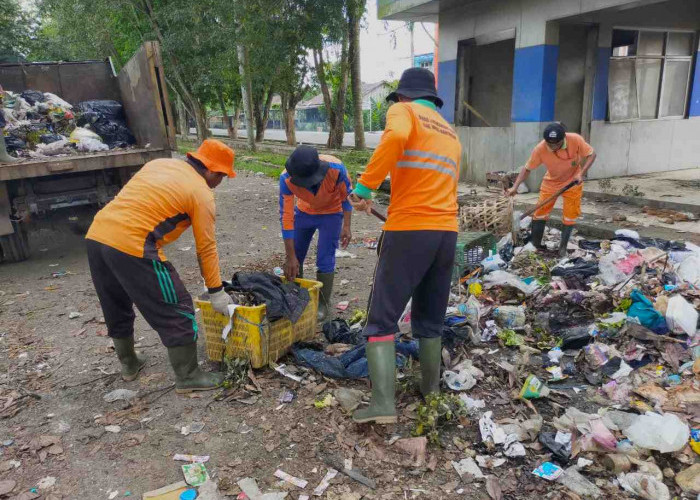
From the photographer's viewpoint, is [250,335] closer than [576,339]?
Yes

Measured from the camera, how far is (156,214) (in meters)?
2.86

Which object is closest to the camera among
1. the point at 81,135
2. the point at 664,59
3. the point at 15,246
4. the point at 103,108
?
the point at 15,246

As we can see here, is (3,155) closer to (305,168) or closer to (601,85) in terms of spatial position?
(305,168)

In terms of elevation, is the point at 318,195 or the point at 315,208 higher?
the point at 318,195

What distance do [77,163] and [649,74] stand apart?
33.3 ft

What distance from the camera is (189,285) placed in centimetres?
532

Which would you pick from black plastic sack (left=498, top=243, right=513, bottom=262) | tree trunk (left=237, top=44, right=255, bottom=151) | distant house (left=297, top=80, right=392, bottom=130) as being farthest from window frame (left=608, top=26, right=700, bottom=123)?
distant house (left=297, top=80, right=392, bottom=130)

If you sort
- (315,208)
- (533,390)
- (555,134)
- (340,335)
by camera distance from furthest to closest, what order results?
(555,134), (315,208), (340,335), (533,390)

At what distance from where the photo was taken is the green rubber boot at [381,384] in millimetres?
2797

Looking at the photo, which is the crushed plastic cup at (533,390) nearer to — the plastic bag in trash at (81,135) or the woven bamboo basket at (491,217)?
the woven bamboo basket at (491,217)

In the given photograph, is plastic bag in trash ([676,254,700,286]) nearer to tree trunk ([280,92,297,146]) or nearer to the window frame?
the window frame

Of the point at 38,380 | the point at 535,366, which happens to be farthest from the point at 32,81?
the point at 535,366

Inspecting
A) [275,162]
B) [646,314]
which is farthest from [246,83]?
[646,314]

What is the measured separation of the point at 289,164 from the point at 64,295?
121 inches
